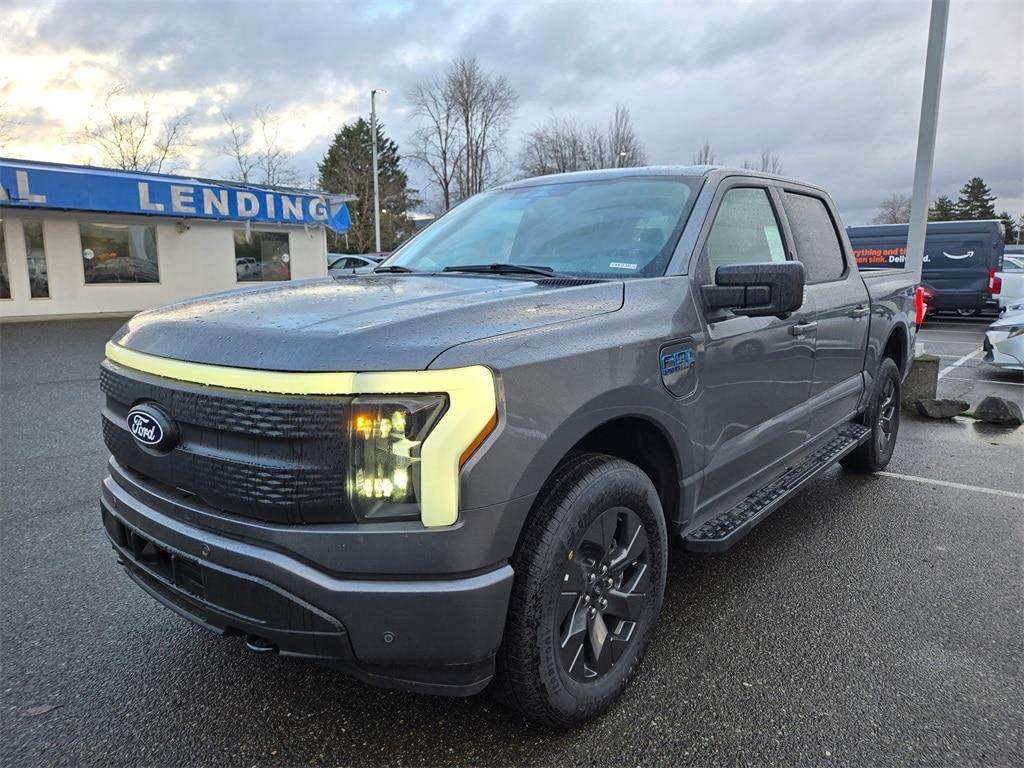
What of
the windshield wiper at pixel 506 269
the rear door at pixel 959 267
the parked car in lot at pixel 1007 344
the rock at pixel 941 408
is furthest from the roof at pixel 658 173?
the rear door at pixel 959 267

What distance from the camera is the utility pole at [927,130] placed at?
822cm

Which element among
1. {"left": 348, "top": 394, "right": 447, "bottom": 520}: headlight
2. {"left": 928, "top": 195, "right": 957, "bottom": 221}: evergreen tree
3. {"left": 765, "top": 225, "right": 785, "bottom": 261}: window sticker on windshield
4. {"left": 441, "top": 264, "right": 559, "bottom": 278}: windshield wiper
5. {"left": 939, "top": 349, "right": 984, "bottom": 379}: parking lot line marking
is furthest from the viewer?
{"left": 928, "top": 195, "right": 957, "bottom": 221}: evergreen tree

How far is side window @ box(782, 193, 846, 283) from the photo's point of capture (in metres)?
3.80

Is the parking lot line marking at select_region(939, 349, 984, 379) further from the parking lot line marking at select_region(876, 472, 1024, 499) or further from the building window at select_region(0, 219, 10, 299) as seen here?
the building window at select_region(0, 219, 10, 299)

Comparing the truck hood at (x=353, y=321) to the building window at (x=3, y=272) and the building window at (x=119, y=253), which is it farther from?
the building window at (x=119, y=253)

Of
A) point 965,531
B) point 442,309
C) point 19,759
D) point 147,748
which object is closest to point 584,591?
point 442,309

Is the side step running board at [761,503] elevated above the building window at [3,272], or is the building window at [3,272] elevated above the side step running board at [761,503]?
the building window at [3,272]

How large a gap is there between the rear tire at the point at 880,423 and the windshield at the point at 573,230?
2.57 m

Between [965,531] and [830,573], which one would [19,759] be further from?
[965,531]

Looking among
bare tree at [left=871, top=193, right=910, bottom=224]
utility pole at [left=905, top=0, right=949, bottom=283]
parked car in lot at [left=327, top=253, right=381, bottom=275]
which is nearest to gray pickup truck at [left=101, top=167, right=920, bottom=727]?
utility pole at [left=905, top=0, right=949, bottom=283]

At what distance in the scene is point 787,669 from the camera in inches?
103

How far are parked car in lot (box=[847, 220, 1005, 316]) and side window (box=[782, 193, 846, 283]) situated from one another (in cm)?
1474

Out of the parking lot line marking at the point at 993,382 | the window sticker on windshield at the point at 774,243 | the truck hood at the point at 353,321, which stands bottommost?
the parking lot line marking at the point at 993,382

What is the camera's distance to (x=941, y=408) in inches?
283
